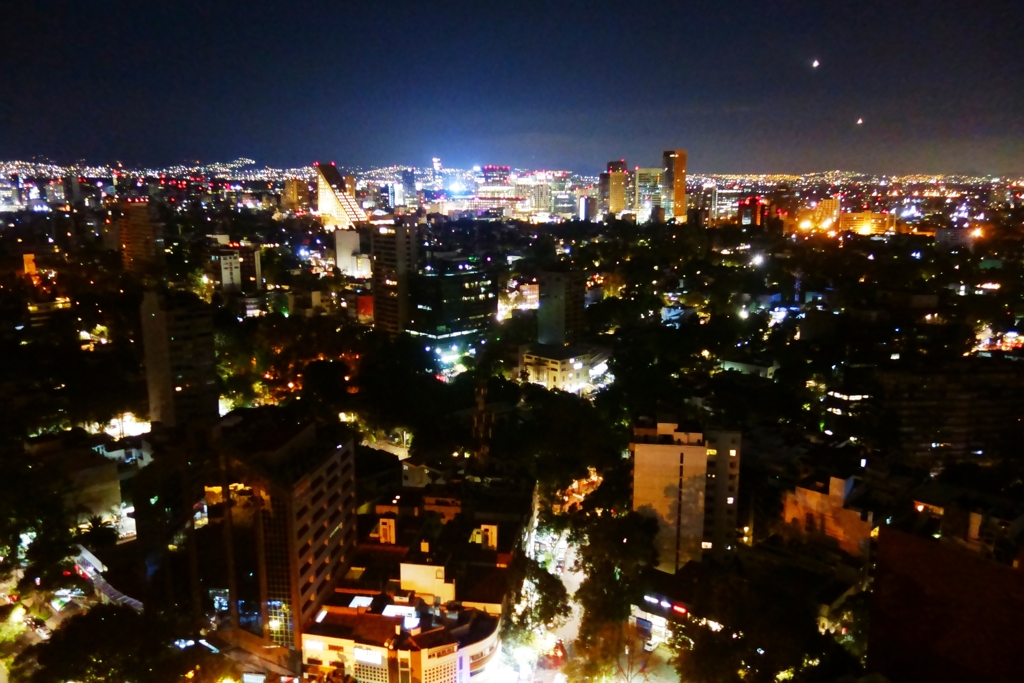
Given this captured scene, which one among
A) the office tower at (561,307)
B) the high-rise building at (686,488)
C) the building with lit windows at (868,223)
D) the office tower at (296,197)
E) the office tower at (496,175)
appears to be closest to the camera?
the high-rise building at (686,488)

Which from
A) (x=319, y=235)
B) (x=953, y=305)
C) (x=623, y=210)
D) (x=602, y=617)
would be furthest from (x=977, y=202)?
(x=602, y=617)

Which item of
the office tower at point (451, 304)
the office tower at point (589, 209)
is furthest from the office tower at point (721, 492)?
the office tower at point (589, 209)

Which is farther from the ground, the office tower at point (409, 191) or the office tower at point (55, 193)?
the office tower at point (409, 191)

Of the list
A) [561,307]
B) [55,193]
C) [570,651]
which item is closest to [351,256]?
[561,307]

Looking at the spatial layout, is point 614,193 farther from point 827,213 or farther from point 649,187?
point 827,213

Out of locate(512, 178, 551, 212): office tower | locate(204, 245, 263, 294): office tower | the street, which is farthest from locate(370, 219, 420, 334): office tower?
locate(512, 178, 551, 212): office tower

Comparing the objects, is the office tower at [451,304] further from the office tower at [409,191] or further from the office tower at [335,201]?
the office tower at [409,191]
